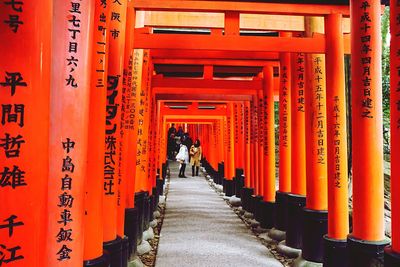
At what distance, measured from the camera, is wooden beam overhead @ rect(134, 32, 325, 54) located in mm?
5094

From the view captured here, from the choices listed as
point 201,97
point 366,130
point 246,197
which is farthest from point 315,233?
point 201,97

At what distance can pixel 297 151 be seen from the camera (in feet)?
19.5

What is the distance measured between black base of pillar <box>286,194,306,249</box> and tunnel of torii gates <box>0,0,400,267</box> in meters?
0.02

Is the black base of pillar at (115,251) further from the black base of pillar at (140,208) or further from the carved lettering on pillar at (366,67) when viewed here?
the carved lettering on pillar at (366,67)

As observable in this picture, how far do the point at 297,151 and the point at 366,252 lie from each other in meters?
2.46

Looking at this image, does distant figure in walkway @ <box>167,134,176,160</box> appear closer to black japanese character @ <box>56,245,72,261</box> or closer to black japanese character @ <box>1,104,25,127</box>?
black japanese character @ <box>56,245,72,261</box>

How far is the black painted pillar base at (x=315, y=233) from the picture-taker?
16.8ft

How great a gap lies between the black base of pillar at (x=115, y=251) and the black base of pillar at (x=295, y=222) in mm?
3179

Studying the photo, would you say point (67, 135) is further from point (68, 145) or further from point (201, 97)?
point (201, 97)

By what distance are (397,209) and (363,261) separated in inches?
38.3

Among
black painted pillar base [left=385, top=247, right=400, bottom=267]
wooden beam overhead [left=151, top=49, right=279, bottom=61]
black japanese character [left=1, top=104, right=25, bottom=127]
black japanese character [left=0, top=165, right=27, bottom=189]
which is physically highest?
wooden beam overhead [left=151, top=49, right=279, bottom=61]

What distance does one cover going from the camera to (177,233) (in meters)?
7.30

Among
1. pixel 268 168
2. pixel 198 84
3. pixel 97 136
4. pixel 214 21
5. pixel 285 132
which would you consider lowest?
pixel 268 168

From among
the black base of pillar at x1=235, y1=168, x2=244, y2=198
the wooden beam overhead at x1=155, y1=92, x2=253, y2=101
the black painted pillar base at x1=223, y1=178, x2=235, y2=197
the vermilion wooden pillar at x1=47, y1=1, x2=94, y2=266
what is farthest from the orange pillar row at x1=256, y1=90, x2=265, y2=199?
the vermilion wooden pillar at x1=47, y1=1, x2=94, y2=266
